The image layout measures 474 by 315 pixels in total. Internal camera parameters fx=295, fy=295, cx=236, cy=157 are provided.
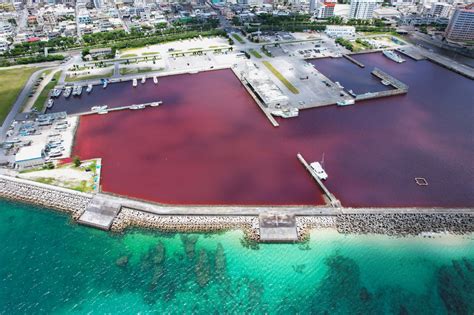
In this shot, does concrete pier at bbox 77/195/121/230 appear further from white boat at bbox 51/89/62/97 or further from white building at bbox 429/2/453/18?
white building at bbox 429/2/453/18

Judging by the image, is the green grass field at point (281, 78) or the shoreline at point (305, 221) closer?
the shoreline at point (305, 221)

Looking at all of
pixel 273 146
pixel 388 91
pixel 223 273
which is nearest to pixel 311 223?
pixel 223 273

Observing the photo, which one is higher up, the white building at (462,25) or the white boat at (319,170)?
the white building at (462,25)

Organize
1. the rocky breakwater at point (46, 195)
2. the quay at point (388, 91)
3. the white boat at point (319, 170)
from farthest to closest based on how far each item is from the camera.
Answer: the quay at point (388, 91), the white boat at point (319, 170), the rocky breakwater at point (46, 195)

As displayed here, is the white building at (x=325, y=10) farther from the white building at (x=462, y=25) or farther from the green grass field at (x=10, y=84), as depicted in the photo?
the green grass field at (x=10, y=84)

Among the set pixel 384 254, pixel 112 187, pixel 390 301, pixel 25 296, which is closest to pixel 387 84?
pixel 384 254

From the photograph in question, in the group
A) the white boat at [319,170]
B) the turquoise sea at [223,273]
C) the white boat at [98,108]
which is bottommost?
the turquoise sea at [223,273]

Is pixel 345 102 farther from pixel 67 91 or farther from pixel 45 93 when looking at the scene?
pixel 45 93

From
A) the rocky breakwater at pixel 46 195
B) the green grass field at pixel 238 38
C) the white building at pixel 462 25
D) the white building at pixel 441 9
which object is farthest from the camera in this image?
the white building at pixel 441 9

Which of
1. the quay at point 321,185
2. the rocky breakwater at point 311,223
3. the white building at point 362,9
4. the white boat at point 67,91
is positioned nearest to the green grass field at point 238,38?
the white building at point 362,9
